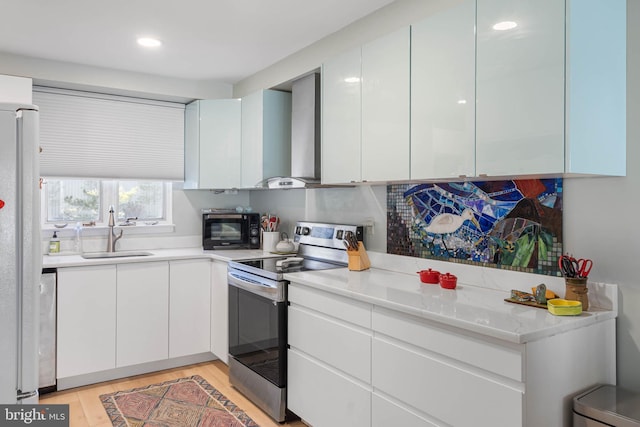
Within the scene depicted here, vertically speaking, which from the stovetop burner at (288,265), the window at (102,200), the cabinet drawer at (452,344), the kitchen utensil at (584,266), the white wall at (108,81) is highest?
the white wall at (108,81)

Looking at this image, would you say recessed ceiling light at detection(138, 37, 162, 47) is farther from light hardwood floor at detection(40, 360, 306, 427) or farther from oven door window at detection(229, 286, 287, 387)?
light hardwood floor at detection(40, 360, 306, 427)

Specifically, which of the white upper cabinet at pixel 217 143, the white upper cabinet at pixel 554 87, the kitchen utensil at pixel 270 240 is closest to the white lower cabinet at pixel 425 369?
the white upper cabinet at pixel 554 87

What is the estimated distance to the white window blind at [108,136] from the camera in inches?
145

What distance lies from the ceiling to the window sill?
1322 mm

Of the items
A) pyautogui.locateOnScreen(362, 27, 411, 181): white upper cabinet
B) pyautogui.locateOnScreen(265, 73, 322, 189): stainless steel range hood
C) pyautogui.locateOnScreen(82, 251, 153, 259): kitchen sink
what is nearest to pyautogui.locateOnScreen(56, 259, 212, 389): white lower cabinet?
pyautogui.locateOnScreen(82, 251, 153, 259): kitchen sink

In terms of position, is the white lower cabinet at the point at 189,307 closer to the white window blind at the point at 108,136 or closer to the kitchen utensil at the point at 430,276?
the white window blind at the point at 108,136

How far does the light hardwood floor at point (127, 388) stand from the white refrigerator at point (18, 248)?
47.7 inches

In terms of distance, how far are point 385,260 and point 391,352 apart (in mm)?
935

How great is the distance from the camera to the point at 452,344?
1753 millimetres

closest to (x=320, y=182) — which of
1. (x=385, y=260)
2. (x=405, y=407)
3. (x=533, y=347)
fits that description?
(x=385, y=260)

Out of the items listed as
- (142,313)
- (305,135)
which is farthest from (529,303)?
(142,313)

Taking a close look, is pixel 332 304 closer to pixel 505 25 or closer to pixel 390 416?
pixel 390 416

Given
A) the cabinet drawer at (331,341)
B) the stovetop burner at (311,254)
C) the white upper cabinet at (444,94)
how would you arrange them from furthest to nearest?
the stovetop burner at (311,254) → the cabinet drawer at (331,341) → the white upper cabinet at (444,94)

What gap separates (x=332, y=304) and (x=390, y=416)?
598 mm
